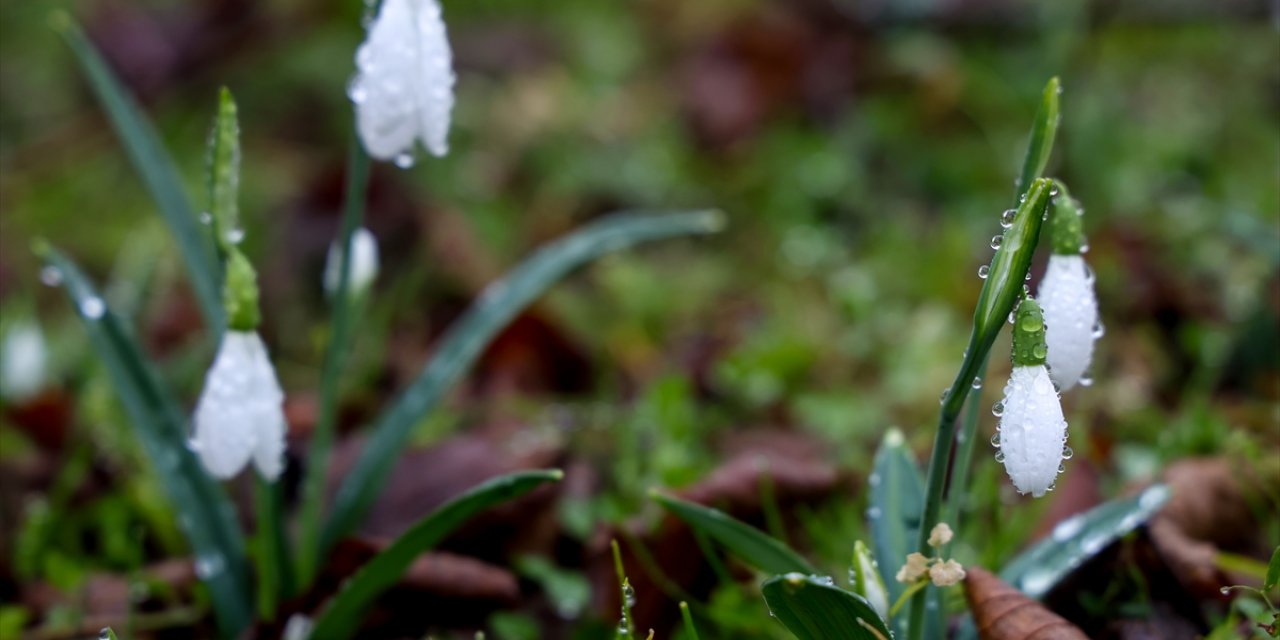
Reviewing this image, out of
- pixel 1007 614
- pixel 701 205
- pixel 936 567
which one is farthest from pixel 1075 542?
pixel 701 205

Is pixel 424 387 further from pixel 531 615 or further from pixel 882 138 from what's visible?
pixel 882 138

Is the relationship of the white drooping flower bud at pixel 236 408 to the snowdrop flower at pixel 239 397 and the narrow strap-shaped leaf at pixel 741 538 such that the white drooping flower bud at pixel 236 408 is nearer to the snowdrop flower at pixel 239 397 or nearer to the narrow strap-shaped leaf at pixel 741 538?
the snowdrop flower at pixel 239 397

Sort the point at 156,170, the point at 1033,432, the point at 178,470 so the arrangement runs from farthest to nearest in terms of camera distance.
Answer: the point at 156,170, the point at 178,470, the point at 1033,432

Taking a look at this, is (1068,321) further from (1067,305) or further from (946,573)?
(946,573)

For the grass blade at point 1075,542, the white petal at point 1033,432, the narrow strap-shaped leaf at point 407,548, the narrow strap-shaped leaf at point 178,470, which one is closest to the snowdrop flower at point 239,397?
the narrow strap-shaped leaf at point 407,548

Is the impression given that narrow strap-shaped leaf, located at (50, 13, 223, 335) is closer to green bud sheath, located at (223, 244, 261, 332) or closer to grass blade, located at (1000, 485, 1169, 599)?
green bud sheath, located at (223, 244, 261, 332)

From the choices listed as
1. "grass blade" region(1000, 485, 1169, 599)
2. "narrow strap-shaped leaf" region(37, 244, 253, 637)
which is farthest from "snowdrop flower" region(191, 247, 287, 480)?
"grass blade" region(1000, 485, 1169, 599)
